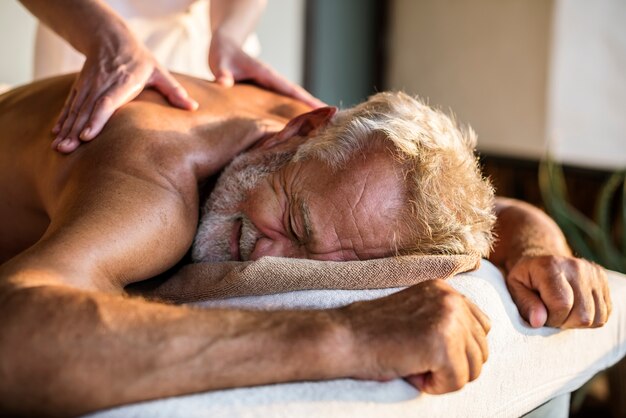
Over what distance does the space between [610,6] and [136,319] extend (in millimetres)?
2708

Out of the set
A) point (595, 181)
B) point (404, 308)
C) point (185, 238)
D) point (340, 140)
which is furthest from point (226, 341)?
point (595, 181)

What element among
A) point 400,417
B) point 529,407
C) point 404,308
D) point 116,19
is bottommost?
point 529,407

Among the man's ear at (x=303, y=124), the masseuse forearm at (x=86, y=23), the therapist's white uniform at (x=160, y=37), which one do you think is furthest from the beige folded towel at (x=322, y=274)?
the therapist's white uniform at (x=160, y=37)

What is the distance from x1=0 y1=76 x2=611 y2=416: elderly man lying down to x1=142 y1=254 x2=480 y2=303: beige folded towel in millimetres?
96

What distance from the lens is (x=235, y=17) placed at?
6.21ft

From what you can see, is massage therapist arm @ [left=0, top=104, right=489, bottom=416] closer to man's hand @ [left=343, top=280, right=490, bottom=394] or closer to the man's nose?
man's hand @ [left=343, top=280, right=490, bottom=394]

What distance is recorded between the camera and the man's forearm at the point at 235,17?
1.86m

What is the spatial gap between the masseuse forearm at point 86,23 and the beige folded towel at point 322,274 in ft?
1.91

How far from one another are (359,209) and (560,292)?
35cm

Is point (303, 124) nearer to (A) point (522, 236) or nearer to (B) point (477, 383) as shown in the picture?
(A) point (522, 236)

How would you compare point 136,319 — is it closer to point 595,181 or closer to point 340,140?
point 340,140

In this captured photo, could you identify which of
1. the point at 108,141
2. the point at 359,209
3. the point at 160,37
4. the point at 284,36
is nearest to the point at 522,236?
the point at 359,209

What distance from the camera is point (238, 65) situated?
1747mm

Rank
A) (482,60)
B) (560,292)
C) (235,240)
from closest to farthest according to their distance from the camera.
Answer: (560,292), (235,240), (482,60)
